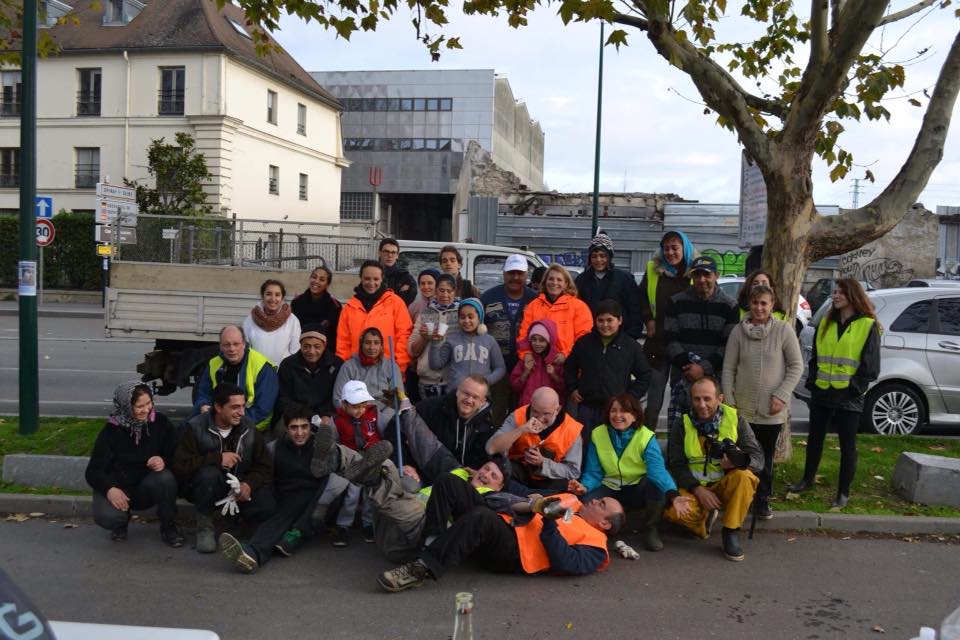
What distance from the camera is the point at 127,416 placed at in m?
6.18

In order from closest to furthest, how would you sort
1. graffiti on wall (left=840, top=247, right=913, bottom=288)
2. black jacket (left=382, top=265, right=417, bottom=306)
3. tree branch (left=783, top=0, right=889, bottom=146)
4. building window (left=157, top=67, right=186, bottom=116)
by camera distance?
tree branch (left=783, top=0, right=889, bottom=146) < black jacket (left=382, top=265, right=417, bottom=306) < graffiti on wall (left=840, top=247, right=913, bottom=288) < building window (left=157, top=67, right=186, bottom=116)

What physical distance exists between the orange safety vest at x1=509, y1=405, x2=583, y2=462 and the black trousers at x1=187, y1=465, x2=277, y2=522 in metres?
1.90

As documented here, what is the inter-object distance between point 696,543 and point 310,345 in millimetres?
3457

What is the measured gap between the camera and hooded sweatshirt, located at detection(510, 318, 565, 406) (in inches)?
275

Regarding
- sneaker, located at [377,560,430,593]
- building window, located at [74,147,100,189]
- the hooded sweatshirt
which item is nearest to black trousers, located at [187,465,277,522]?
sneaker, located at [377,560,430,593]

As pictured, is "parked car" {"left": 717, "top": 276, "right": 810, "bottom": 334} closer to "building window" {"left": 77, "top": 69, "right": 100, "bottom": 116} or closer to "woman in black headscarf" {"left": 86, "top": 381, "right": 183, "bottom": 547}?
"woman in black headscarf" {"left": 86, "top": 381, "right": 183, "bottom": 547}

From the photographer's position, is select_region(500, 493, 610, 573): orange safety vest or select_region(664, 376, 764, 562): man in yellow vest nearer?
select_region(500, 493, 610, 573): orange safety vest

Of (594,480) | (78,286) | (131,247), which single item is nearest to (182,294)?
(131,247)

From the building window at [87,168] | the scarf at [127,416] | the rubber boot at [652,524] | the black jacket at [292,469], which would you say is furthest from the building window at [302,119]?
the rubber boot at [652,524]

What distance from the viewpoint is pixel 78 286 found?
102 ft

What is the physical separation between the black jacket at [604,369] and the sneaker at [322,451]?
6.64ft

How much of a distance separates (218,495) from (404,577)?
1.74 meters

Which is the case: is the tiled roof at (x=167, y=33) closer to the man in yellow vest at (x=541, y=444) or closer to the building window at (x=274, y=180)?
the building window at (x=274, y=180)

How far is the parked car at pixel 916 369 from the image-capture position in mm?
9617
